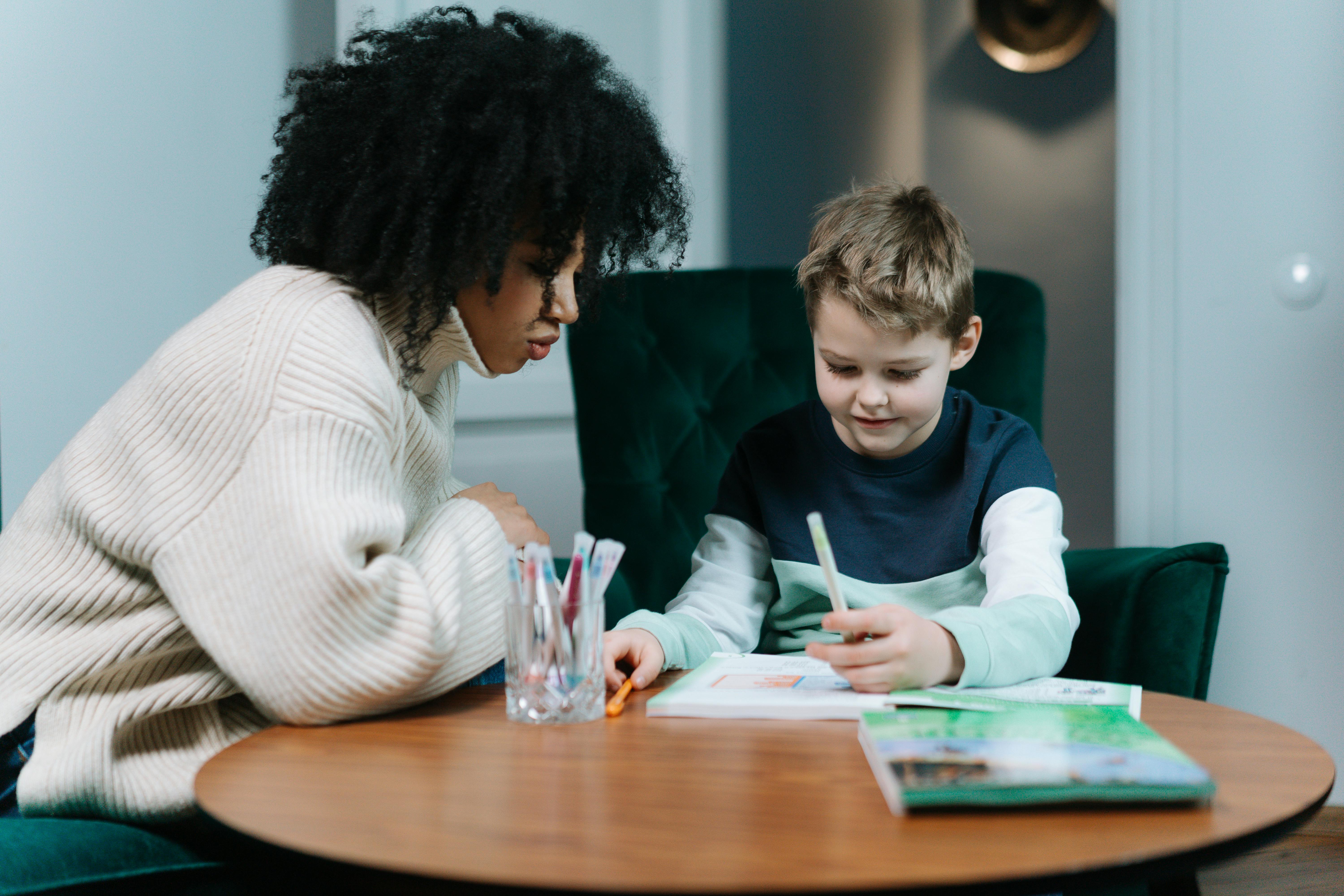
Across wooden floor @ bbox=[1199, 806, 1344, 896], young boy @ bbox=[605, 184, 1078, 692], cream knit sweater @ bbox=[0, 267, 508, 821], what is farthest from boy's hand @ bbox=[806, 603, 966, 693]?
wooden floor @ bbox=[1199, 806, 1344, 896]

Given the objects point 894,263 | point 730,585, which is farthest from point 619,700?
point 894,263

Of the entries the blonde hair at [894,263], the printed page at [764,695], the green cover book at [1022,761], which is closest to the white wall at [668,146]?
the blonde hair at [894,263]

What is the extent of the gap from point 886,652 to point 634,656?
25 centimetres

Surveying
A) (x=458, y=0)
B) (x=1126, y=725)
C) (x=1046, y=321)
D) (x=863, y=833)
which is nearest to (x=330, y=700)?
(x=863, y=833)

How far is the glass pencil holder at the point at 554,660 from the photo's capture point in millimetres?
774

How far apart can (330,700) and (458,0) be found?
1688mm

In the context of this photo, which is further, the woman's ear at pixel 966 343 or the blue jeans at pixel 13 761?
the woman's ear at pixel 966 343

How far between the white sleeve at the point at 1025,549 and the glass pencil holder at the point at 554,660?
40 centimetres

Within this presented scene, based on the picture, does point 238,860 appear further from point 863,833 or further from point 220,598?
point 863,833

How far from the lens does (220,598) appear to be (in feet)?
2.55

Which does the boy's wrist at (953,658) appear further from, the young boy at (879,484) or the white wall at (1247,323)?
the white wall at (1247,323)

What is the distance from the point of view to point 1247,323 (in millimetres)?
1588

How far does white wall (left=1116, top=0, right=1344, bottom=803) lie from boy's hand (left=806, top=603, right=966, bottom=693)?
3.30 ft

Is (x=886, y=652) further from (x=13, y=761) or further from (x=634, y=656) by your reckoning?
(x=13, y=761)
